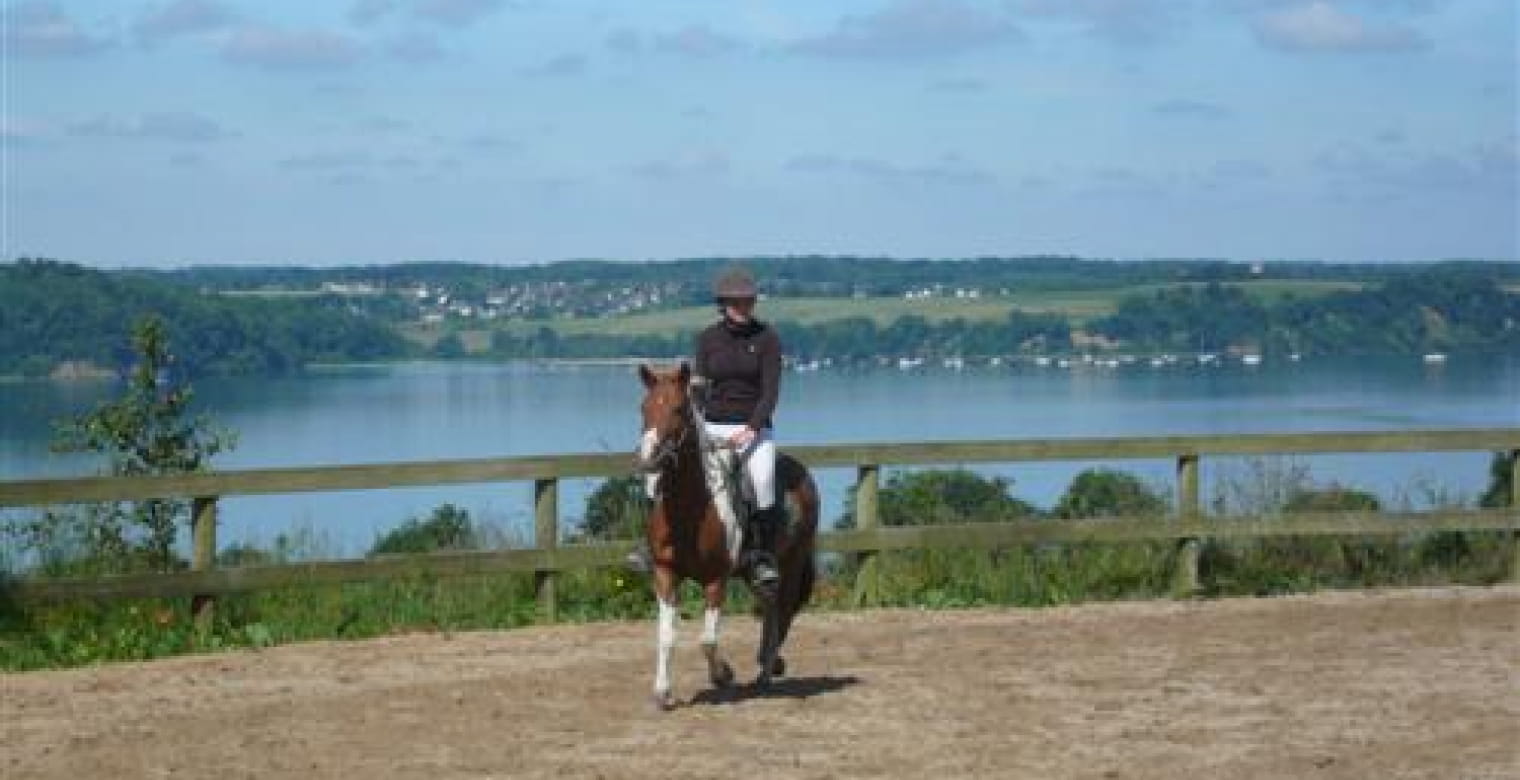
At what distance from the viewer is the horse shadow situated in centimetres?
1238

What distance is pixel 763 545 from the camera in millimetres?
12516

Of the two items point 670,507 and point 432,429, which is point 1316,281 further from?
point 670,507

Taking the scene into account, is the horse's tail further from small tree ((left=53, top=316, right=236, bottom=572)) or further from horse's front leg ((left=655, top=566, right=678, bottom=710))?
small tree ((left=53, top=316, right=236, bottom=572))

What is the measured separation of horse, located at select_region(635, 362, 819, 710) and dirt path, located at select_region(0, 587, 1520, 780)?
29 centimetres

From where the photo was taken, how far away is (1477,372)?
112 meters

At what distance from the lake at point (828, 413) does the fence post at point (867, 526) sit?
6.32 ft

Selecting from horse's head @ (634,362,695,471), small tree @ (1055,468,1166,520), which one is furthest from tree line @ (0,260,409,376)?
horse's head @ (634,362,695,471)

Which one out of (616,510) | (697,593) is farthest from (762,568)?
(616,510)

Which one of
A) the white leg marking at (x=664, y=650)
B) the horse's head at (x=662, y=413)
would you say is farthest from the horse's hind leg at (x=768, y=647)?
the horse's head at (x=662, y=413)

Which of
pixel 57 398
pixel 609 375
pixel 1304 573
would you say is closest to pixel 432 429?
pixel 57 398

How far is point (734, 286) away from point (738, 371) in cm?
45

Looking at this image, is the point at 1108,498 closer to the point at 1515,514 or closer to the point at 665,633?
the point at 1515,514

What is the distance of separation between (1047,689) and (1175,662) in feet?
4.66

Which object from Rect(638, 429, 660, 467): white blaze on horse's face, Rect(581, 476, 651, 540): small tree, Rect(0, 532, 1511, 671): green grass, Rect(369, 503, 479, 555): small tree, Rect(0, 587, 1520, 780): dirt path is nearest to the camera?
Rect(0, 587, 1520, 780): dirt path
